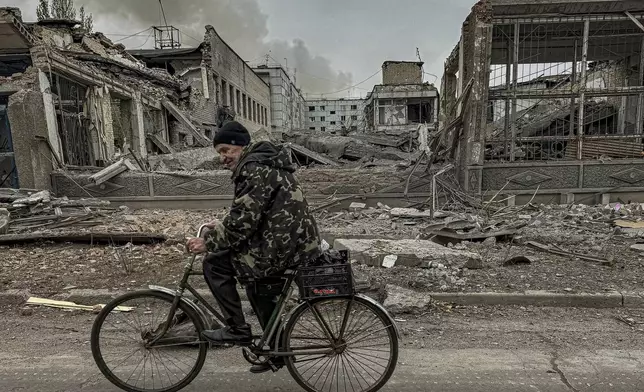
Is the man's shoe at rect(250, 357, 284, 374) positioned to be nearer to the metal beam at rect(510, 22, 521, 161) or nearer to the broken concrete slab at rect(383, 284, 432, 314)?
the broken concrete slab at rect(383, 284, 432, 314)

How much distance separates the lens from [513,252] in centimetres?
627

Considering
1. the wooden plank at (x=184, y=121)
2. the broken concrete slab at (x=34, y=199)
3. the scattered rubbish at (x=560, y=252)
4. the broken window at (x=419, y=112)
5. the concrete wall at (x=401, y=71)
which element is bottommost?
the scattered rubbish at (x=560, y=252)

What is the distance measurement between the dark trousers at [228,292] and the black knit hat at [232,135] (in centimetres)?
75

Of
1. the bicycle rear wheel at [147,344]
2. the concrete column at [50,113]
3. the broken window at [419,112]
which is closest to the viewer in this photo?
the bicycle rear wheel at [147,344]

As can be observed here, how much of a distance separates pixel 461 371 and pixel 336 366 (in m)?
1.05

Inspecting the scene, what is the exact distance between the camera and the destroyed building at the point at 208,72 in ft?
74.3

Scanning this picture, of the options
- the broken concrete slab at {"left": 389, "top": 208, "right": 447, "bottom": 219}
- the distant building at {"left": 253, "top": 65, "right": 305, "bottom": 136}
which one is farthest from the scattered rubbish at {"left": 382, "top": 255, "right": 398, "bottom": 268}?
the distant building at {"left": 253, "top": 65, "right": 305, "bottom": 136}

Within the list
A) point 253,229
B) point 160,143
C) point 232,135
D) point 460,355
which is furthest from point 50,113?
point 460,355

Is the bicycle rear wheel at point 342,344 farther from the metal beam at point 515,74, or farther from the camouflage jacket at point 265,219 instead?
the metal beam at point 515,74

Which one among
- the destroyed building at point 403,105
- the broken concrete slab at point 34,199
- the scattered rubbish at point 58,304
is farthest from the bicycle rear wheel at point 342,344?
the destroyed building at point 403,105

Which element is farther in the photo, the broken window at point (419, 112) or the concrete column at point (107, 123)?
the broken window at point (419, 112)

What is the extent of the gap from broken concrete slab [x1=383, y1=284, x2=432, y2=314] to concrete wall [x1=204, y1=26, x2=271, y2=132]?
24.0 metres

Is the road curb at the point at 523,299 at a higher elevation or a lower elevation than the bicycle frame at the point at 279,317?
lower

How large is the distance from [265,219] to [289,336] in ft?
2.86
